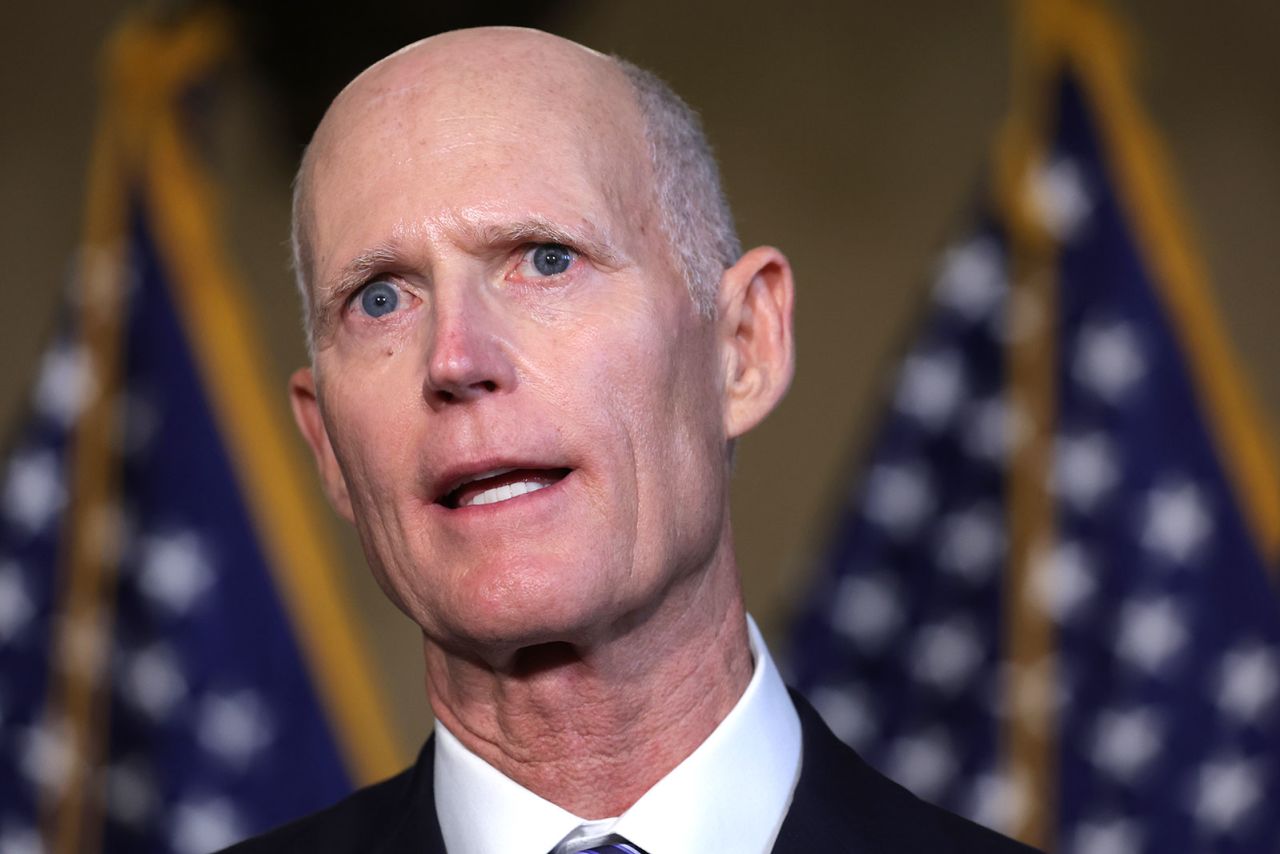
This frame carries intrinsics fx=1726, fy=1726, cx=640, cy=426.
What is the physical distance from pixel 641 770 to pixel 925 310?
228 centimetres

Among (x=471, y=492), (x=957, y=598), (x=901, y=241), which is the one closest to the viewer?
(x=471, y=492)

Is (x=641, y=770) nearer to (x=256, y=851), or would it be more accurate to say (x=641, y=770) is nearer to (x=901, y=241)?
(x=256, y=851)

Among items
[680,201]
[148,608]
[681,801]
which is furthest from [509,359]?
[148,608]

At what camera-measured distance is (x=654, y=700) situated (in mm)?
1607

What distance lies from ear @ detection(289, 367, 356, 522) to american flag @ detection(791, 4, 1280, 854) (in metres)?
1.93

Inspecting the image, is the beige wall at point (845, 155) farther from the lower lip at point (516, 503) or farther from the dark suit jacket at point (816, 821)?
the lower lip at point (516, 503)

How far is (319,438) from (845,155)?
3.48m

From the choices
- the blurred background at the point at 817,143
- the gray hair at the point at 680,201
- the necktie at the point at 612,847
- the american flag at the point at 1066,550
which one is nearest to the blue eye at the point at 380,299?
the gray hair at the point at 680,201

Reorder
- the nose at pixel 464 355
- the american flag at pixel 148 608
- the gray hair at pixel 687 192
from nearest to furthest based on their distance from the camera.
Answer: the nose at pixel 464 355 → the gray hair at pixel 687 192 → the american flag at pixel 148 608

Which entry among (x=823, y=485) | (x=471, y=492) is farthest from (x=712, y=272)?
(x=823, y=485)

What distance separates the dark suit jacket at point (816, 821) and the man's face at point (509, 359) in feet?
0.74

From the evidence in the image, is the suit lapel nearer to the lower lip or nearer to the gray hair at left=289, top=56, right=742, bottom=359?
the lower lip

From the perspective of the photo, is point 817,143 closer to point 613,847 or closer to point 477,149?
point 477,149

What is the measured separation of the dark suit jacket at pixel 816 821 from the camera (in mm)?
1619
